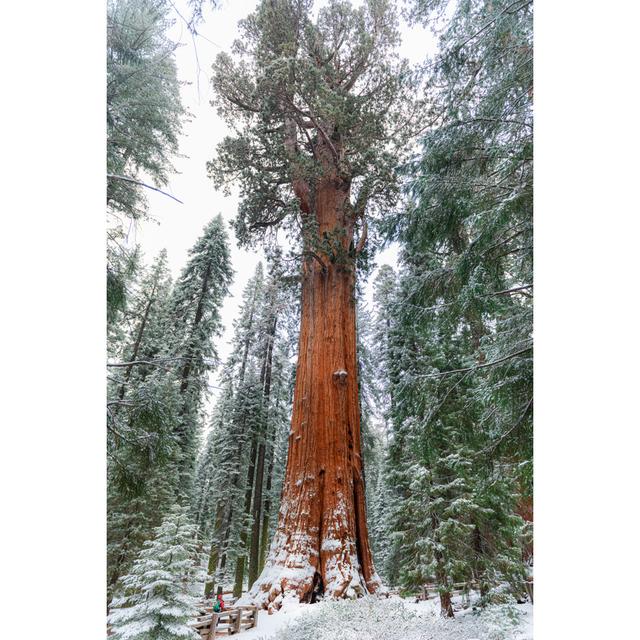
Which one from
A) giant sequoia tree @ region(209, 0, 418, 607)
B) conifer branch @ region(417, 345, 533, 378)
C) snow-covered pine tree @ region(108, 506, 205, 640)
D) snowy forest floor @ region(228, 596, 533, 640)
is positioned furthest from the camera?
giant sequoia tree @ region(209, 0, 418, 607)

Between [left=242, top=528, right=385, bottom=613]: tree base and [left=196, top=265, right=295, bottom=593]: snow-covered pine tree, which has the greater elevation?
[left=196, top=265, right=295, bottom=593]: snow-covered pine tree

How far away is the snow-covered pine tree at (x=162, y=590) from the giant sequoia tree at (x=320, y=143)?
32.8 inches

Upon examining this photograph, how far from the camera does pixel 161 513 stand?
1.63 meters

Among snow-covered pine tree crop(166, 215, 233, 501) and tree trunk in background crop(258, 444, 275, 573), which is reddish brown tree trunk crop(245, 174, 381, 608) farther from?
snow-covered pine tree crop(166, 215, 233, 501)

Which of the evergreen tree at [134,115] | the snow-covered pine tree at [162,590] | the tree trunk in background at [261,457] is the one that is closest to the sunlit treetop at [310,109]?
the evergreen tree at [134,115]

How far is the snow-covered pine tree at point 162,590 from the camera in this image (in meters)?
1.33

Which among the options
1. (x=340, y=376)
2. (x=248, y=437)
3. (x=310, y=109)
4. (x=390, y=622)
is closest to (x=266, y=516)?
(x=248, y=437)

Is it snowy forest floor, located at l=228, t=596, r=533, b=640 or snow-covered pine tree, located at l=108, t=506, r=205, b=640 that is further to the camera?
snowy forest floor, located at l=228, t=596, r=533, b=640

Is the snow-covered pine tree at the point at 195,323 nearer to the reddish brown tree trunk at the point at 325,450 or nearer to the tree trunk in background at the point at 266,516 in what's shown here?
the tree trunk in background at the point at 266,516

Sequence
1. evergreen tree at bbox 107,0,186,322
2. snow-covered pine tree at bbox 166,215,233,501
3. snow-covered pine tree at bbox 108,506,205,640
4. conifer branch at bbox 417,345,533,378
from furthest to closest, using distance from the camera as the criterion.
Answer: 1. evergreen tree at bbox 107,0,186,322
2. snow-covered pine tree at bbox 166,215,233,501
3. conifer branch at bbox 417,345,533,378
4. snow-covered pine tree at bbox 108,506,205,640

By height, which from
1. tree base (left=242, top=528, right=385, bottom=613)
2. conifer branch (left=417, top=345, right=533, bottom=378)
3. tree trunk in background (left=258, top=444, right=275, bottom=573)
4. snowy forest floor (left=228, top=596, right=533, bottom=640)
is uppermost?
conifer branch (left=417, top=345, right=533, bottom=378)

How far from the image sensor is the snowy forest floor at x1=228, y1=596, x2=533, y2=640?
4.72 feet

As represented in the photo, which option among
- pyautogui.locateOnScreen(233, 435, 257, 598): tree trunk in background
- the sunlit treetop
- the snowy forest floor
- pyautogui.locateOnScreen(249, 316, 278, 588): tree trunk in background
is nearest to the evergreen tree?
the sunlit treetop
